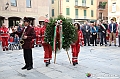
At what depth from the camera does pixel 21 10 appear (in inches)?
1047

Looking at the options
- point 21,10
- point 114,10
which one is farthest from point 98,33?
point 114,10

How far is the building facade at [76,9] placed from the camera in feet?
138

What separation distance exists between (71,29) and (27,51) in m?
1.76

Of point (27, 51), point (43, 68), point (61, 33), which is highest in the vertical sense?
point (61, 33)

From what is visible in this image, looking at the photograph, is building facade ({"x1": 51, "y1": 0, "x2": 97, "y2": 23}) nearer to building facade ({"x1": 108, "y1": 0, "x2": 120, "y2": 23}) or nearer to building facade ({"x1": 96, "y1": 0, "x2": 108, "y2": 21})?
building facade ({"x1": 96, "y1": 0, "x2": 108, "y2": 21})

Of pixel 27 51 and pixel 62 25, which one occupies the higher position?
pixel 62 25

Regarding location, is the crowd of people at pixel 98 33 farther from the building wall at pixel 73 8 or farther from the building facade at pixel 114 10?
the building wall at pixel 73 8

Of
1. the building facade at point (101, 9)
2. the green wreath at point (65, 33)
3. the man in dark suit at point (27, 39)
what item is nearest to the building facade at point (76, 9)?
the building facade at point (101, 9)

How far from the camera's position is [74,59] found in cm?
680

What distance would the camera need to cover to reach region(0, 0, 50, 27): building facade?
81.6ft

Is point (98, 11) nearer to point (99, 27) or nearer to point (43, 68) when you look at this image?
point (99, 27)

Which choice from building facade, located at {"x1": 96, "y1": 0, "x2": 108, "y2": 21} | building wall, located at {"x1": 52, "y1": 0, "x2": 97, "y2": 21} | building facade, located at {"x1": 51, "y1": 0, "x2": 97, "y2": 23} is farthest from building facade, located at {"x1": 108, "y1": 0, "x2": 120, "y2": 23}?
building facade, located at {"x1": 96, "y1": 0, "x2": 108, "y2": 21}

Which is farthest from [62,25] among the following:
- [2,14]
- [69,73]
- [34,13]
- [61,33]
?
[34,13]

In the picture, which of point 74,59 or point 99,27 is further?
point 99,27
